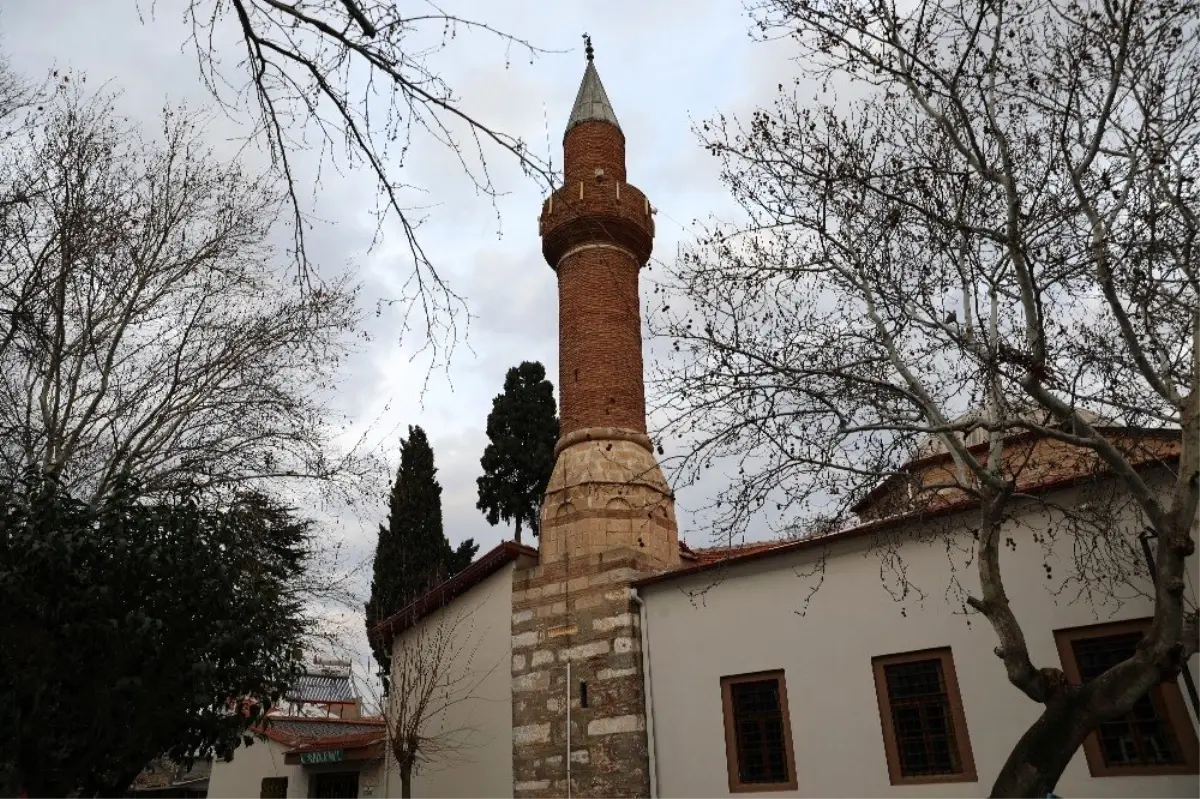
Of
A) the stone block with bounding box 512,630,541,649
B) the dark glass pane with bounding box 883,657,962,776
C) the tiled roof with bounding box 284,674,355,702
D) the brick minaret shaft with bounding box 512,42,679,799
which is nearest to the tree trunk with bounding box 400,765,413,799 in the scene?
the brick minaret shaft with bounding box 512,42,679,799

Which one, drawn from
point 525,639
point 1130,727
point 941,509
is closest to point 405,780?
point 525,639

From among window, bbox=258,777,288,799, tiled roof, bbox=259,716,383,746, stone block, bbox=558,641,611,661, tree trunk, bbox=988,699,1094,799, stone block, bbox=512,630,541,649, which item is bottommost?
window, bbox=258,777,288,799

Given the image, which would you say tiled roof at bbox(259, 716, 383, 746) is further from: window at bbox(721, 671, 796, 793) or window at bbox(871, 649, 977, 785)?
window at bbox(871, 649, 977, 785)

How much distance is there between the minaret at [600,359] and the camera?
11.6 metres

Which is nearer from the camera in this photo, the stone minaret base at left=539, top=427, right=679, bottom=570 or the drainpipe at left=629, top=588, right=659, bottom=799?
the drainpipe at left=629, top=588, right=659, bottom=799

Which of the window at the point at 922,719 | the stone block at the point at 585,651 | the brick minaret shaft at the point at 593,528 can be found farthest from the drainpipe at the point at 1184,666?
the stone block at the point at 585,651

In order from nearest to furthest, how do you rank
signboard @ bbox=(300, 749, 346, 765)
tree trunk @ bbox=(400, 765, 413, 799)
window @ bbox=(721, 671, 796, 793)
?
1. window @ bbox=(721, 671, 796, 793)
2. tree trunk @ bbox=(400, 765, 413, 799)
3. signboard @ bbox=(300, 749, 346, 765)

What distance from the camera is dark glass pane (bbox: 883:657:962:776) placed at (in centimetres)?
800

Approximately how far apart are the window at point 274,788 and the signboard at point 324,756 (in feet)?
4.99

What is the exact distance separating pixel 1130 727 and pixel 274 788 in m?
16.3

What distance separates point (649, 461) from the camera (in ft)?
39.9

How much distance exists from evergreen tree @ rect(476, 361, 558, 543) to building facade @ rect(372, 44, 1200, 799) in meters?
6.12

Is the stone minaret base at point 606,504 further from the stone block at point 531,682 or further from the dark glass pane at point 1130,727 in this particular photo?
the dark glass pane at point 1130,727

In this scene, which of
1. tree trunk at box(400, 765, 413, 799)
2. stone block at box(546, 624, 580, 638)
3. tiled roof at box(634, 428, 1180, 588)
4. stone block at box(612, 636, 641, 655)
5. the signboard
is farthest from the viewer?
the signboard
